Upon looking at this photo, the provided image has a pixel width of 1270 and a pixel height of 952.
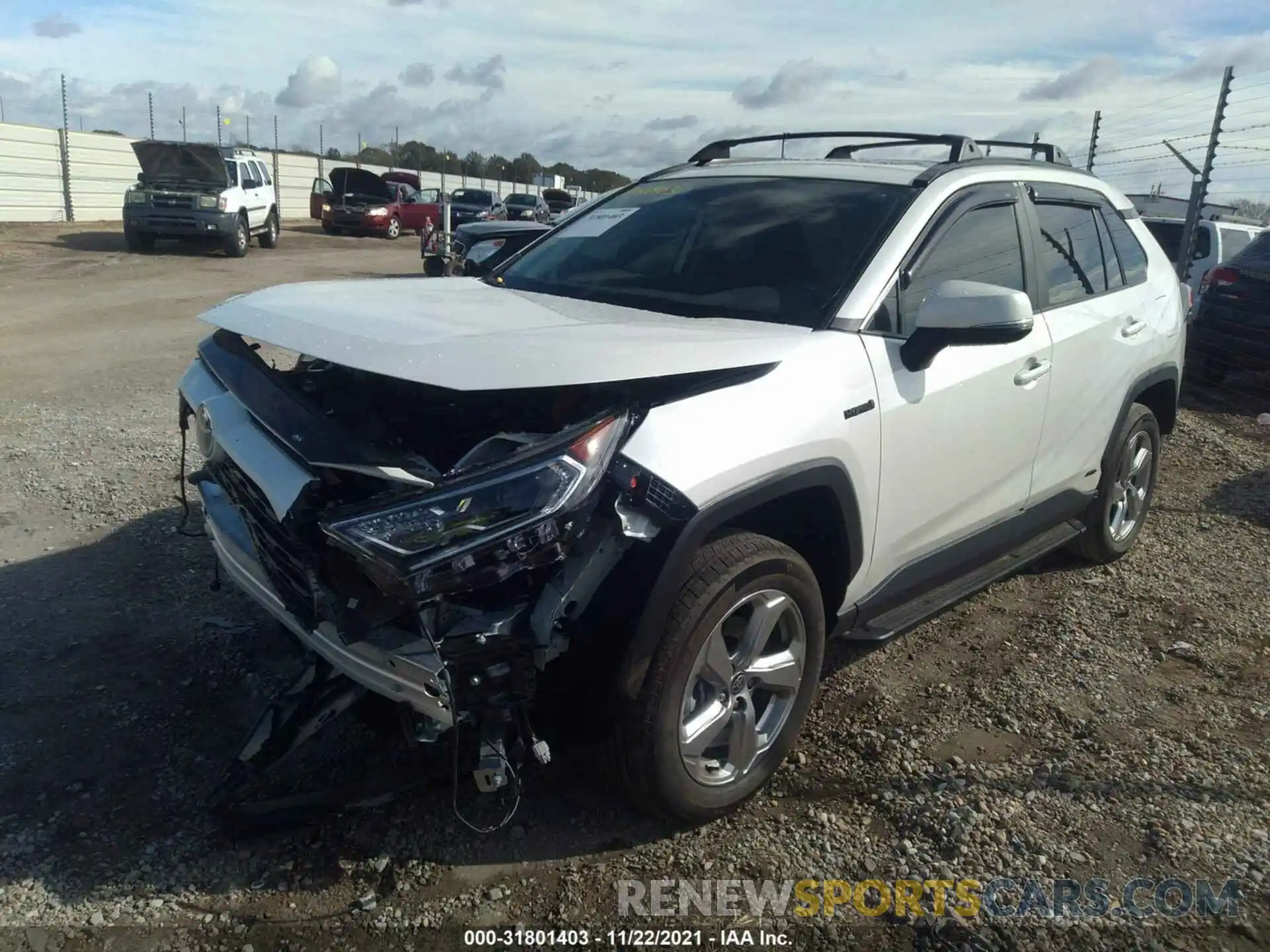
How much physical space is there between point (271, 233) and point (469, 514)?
22.7 metres

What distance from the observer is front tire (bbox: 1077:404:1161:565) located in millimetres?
4609

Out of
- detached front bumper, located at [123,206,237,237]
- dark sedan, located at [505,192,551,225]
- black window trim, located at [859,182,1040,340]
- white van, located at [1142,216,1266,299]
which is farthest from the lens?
dark sedan, located at [505,192,551,225]

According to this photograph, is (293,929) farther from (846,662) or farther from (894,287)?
(894,287)

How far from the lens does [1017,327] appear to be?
2.94 m

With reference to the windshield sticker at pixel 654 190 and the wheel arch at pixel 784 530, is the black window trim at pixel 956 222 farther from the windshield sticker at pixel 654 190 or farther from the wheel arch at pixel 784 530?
the windshield sticker at pixel 654 190

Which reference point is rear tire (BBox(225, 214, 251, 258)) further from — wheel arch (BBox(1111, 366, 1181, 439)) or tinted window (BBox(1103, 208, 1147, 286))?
wheel arch (BBox(1111, 366, 1181, 439))

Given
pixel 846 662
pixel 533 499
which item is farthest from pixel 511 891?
pixel 846 662

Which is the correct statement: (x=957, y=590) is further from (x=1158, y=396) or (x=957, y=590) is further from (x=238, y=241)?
(x=238, y=241)

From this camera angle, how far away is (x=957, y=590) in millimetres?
3602

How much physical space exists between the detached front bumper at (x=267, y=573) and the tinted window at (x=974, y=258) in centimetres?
178

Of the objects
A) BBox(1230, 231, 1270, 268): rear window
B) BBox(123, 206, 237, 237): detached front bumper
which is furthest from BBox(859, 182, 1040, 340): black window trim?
BBox(123, 206, 237, 237): detached front bumper

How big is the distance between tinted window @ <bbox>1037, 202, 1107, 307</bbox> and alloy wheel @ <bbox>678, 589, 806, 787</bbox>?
199 cm

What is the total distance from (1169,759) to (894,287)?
1.86 meters

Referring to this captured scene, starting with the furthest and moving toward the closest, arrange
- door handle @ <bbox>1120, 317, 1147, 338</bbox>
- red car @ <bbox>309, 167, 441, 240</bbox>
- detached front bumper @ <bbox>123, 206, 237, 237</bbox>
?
red car @ <bbox>309, 167, 441, 240</bbox>
detached front bumper @ <bbox>123, 206, 237, 237</bbox>
door handle @ <bbox>1120, 317, 1147, 338</bbox>
